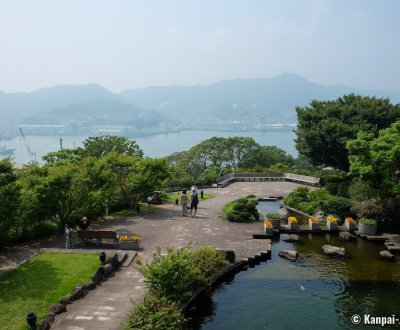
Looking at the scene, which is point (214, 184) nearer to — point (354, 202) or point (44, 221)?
point (354, 202)

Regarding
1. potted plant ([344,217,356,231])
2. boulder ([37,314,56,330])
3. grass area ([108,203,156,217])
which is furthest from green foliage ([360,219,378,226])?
boulder ([37,314,56,330])

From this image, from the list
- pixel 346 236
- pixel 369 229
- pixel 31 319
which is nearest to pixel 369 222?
pixel 369 229

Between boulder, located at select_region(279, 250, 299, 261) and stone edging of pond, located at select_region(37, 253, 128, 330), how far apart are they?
26.1 ft

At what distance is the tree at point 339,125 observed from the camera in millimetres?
35312

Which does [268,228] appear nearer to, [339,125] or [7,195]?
[7,195]

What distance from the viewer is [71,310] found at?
42.1ft

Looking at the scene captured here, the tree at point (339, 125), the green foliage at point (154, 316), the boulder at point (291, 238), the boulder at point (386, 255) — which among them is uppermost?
the tree at point (339, 125)

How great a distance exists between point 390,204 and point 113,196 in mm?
18179

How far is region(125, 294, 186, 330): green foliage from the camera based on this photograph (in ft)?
36.2

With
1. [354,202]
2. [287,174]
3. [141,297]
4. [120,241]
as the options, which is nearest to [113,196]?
[120,241]

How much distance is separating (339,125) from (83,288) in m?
28.7

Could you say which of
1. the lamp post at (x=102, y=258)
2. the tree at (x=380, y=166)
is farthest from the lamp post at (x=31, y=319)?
the tree at (x=380, y=166)

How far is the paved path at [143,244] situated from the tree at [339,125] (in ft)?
25.1

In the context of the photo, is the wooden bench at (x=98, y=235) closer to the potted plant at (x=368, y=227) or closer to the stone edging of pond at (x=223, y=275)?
the stone edging of pond at (x=223, y=275)
